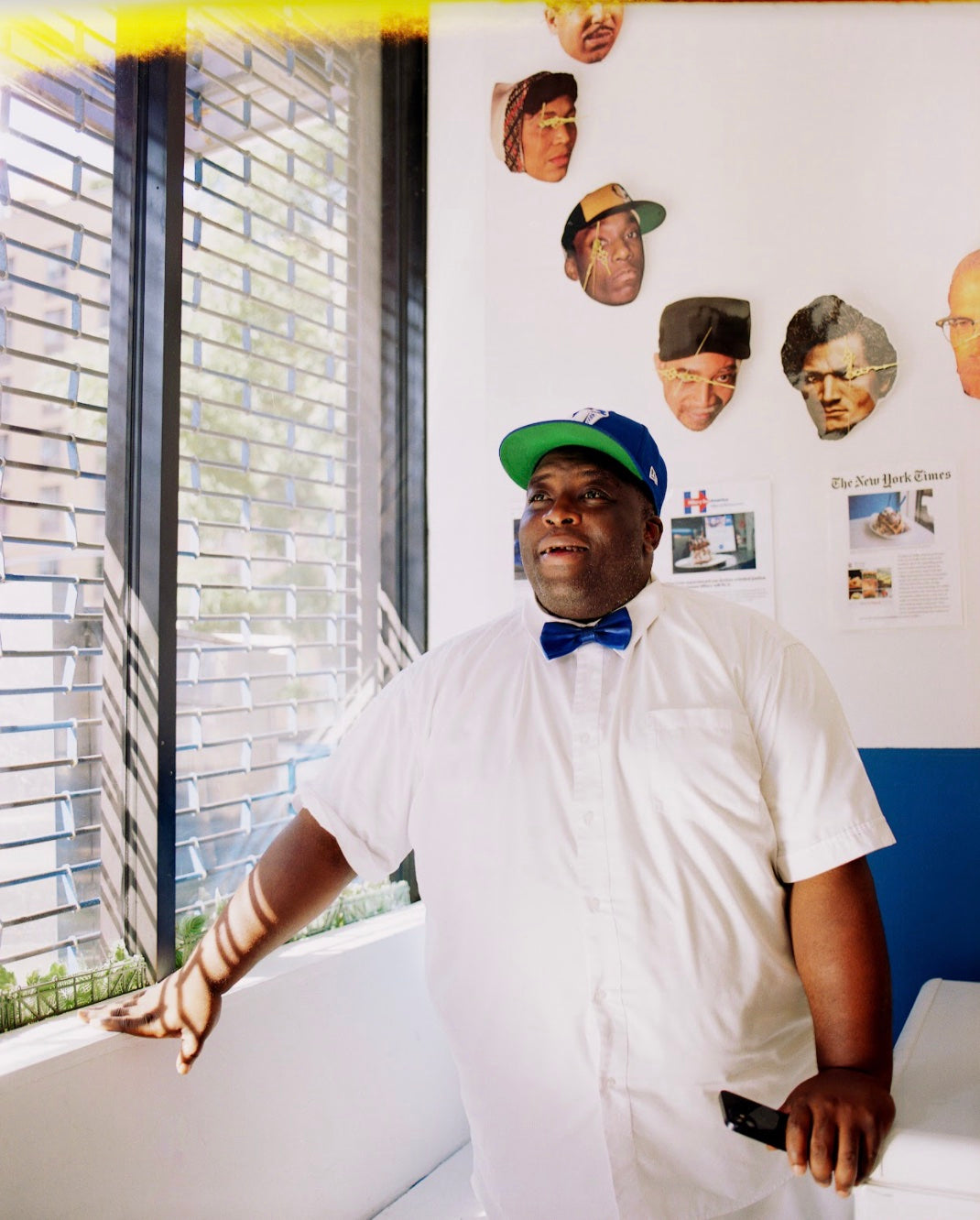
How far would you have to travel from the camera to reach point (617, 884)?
1622 mm

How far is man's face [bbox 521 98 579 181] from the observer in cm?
278

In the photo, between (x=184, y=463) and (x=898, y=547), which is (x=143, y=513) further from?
(x=898, y=547)

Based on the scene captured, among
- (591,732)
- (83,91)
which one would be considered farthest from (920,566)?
(83,91)

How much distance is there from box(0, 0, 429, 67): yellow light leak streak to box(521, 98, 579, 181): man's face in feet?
1.73

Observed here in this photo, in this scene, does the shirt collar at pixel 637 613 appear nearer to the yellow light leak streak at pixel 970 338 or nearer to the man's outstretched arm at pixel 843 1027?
the man's outstretched arm at pixel 843 1027

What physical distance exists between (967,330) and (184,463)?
1.70 metres

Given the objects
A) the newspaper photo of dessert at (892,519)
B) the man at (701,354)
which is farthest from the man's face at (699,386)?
the newspaper photo of dessert at (892,519)

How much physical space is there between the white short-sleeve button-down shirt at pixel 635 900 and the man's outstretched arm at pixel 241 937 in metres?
0.21

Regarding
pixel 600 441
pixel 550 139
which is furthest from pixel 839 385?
pixel 550 139

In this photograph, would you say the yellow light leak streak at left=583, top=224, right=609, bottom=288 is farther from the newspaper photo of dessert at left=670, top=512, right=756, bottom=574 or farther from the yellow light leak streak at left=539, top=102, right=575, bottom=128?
the newspaper photo of dessert at left=670, top=512, right=756, bottom=574

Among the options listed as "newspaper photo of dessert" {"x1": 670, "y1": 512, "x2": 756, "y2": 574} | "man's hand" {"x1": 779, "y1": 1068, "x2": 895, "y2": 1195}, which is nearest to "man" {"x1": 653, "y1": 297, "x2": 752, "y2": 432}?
"newspaper photo of dessert" {"x1": 670, "y1": 512, "x2": 756, "y2": 574}

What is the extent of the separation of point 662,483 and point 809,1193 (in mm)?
1165

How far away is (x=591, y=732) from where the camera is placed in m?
1.70

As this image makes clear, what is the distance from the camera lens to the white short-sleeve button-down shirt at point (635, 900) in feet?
5.18
